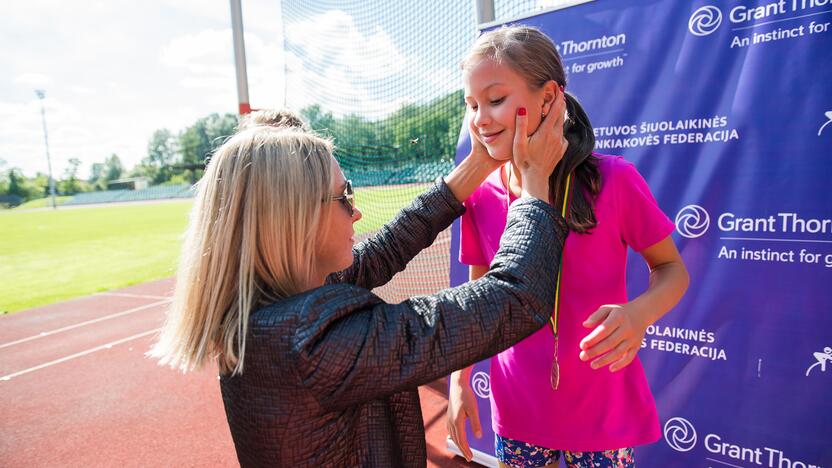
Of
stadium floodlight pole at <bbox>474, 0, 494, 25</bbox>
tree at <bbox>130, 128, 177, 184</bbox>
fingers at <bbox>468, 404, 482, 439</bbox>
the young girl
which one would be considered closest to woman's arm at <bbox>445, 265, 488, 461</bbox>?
fingers at <bbox>468, 404, 482, 439</bbox>

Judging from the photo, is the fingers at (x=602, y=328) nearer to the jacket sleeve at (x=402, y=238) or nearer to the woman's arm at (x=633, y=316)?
the woman's arm at (x=633, y=316)

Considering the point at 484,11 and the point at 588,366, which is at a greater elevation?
the point at 484,11

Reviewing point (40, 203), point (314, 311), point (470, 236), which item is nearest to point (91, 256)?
point (470, 236)

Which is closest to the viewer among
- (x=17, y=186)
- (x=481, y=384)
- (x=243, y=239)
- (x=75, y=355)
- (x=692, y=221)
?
(x=243, y=239)

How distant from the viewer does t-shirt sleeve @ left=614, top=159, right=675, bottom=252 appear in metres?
1.54

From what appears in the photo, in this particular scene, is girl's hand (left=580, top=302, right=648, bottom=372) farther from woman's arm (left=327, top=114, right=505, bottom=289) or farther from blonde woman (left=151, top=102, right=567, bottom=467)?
woman's arm (left=327, top=114, right=505, bottom=289)

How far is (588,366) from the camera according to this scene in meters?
1.63

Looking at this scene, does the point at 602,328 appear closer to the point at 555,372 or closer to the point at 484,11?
the point at 555,372

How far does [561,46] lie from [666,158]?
82 cm

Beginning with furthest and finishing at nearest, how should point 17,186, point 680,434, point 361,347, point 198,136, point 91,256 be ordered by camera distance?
point 198,136 → point 17,186 → point 91,256 → point 680,434 → point 361,347

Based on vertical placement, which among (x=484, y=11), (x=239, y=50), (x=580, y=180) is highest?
(x=239, y=50)

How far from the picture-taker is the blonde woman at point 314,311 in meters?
1.13

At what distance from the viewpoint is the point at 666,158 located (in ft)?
8.32

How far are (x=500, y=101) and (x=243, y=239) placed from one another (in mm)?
849
